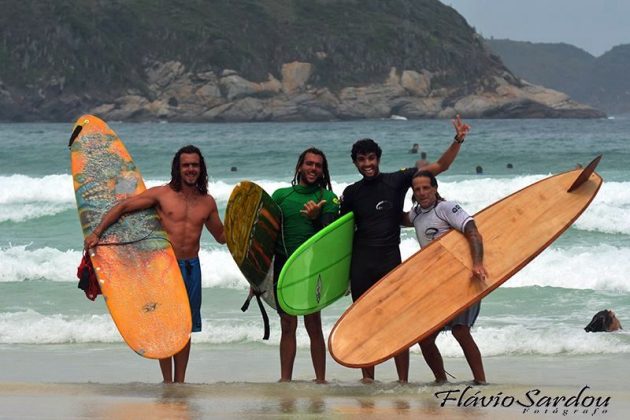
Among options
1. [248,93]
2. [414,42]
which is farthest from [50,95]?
[414,42]

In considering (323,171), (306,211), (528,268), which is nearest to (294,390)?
(306,211)

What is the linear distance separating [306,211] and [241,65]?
357 ft

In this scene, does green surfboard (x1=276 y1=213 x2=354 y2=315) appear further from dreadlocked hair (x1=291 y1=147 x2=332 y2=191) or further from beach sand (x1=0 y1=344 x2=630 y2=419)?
beach sand (x1=0 y1=344 x2=630 y2=419)

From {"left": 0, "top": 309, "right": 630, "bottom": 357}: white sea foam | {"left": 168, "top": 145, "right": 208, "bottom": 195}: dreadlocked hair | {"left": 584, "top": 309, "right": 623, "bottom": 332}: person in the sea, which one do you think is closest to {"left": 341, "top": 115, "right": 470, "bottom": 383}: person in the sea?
{"left": 168, "top": 145, "right": 208, "bottom": 195}: dreadlocked hair

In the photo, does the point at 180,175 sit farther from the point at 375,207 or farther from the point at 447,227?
the point at 447,227

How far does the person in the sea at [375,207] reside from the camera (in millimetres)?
5984

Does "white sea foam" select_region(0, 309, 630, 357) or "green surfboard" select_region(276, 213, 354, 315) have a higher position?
"green surfboard" select_region(276, 213, 354, 315)

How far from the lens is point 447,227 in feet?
20.1

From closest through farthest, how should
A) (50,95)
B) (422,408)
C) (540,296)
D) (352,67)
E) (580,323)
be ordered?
(422,408), (580,323), (540,296), (50,95), (352,67)

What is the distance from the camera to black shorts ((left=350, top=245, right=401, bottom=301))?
6.05 meters

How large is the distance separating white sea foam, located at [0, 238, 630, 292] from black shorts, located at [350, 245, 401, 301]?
5.53m

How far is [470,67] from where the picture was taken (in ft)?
394

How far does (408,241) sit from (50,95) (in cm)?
9637

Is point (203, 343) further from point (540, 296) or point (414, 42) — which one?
point (414, 42)
